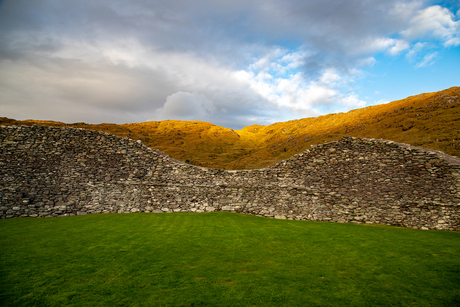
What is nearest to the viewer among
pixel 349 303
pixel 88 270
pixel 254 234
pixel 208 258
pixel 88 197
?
pixel 349 303

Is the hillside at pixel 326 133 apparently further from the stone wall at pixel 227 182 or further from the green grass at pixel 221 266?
the green grass at pixel 221 266

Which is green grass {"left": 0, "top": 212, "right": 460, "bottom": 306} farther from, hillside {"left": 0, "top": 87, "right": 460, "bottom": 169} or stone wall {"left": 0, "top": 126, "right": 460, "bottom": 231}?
hillside {"left": 0, "top": 87, "right": 460, "bottom": 169}

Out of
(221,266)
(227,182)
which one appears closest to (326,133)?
(227,182)

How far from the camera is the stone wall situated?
1273 cm

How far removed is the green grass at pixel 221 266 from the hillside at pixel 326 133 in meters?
25.5

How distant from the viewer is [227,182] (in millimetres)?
17016

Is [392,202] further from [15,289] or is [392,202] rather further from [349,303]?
[15,289]

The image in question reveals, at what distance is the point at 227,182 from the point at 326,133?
39.2 metres

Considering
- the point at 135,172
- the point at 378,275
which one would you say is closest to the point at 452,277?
the point at 378,275

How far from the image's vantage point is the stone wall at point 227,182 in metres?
12.7

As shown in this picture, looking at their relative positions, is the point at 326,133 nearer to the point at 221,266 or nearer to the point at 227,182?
the point at 227,182

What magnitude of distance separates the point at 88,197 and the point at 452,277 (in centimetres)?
1774

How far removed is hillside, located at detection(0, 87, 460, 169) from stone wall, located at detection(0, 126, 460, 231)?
55.6 feet

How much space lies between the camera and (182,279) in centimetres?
547
